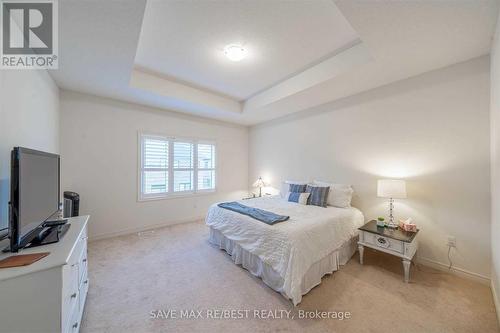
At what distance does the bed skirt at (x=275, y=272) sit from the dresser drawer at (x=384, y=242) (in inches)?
11.4

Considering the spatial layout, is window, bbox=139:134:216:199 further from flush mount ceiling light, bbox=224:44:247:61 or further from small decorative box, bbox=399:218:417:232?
small decorative box, bbox=399:218:417:232

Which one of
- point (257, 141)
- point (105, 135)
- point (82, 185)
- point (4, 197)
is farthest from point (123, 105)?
point (257, 141)

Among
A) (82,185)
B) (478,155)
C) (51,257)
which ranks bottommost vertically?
(51,257)

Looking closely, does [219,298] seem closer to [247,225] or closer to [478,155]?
[247,225]

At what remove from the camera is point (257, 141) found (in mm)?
5430

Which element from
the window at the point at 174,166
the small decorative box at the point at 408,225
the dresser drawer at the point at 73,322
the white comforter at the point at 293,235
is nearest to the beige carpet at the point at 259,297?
the dresser drawer at the point at 73,322

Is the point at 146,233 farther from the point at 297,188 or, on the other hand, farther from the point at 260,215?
the point at 297,188

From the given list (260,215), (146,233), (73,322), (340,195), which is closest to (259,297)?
(260,215)

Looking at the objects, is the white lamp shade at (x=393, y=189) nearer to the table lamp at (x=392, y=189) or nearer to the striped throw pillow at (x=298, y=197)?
the table lamp at (x=392, y=189)

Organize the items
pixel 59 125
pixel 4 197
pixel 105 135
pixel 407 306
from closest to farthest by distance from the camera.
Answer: pixel 4 197 → pixel 407 306 → pixel 59 125 → pixel 105 135

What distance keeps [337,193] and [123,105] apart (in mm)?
4321

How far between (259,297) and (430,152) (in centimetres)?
290

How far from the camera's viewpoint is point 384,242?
7.89 feet

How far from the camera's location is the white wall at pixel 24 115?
4.87 feet
